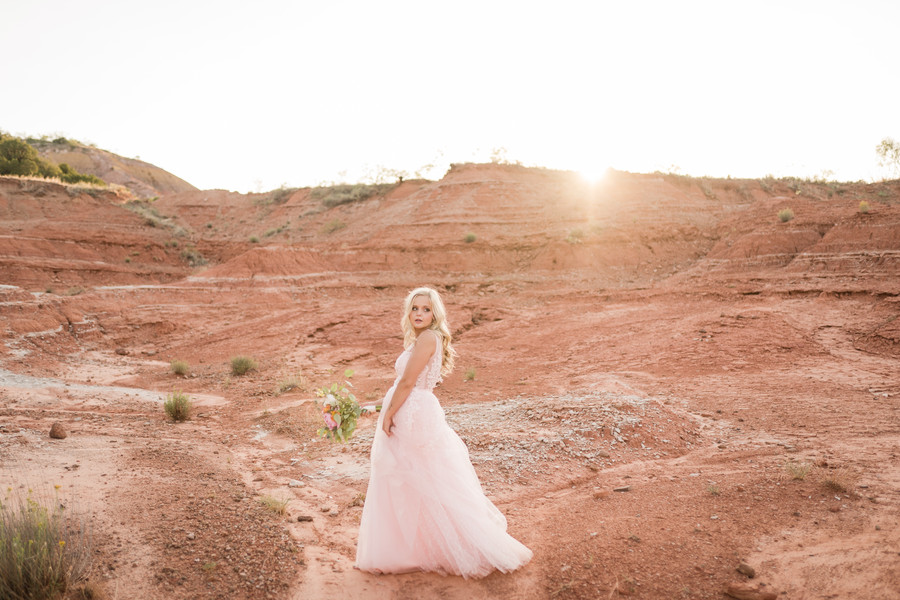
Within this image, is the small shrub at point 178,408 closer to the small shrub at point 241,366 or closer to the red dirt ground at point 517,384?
the red dirt ground at point 517,384

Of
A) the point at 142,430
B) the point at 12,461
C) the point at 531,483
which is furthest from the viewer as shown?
the point at 142,430

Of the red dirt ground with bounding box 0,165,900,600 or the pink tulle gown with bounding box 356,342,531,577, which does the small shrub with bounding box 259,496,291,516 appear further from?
the pink tulle gown with bounding box 356,342,531,577

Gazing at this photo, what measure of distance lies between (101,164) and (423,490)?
71.1 metres

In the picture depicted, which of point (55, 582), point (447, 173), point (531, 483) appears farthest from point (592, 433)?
point (447, 173)

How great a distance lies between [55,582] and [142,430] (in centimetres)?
487

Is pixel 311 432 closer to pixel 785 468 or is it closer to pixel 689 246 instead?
pixel 785 468

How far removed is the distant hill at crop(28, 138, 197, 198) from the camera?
191ft

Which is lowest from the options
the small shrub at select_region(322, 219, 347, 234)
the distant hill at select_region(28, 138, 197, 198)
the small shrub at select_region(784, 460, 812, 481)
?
the small shrub at select_region(784, 460, 812, 481)

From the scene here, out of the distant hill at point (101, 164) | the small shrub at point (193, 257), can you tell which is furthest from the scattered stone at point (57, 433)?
the distant hill at point (101, 164)

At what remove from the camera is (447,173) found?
3098 cm

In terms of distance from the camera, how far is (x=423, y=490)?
3469mm

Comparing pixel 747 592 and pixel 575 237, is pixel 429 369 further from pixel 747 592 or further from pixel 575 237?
pixel 575 237

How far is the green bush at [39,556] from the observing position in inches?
109

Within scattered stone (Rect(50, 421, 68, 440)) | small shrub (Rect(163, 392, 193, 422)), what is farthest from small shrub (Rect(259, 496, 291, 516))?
small shrub (Rect(163, 392, 193, 422))
